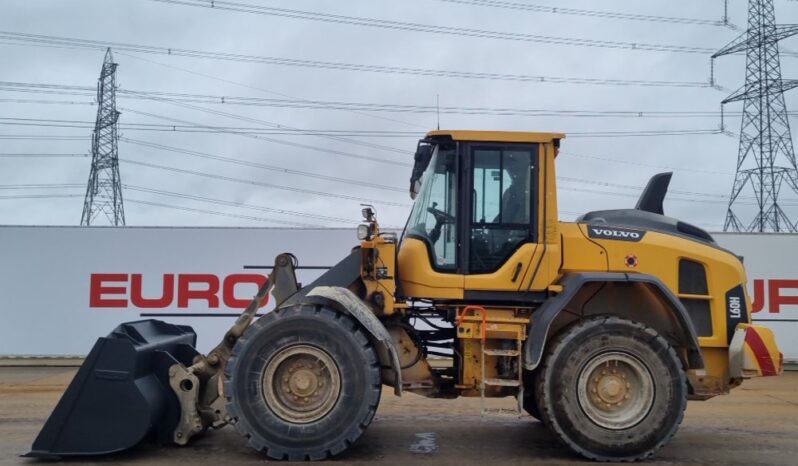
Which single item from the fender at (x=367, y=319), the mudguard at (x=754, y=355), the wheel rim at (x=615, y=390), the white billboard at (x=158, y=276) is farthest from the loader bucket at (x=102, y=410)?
Answer: the white billboard at (x=158, y=276)

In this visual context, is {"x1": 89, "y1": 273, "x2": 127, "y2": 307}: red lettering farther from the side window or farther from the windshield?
the side window

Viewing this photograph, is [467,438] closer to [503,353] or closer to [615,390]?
[503,353]

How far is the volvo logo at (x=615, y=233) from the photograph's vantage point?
6.43m

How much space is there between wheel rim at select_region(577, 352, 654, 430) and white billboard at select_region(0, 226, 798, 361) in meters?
8.95

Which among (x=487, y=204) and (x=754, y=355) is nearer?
(x=754, y=355)

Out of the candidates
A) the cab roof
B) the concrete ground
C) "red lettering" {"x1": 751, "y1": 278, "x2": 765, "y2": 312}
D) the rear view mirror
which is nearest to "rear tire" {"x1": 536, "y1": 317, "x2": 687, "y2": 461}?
the concrete ground

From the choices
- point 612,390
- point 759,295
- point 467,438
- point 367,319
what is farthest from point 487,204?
point 759,295

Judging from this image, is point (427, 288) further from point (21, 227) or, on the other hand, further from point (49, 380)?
point (21, 227)

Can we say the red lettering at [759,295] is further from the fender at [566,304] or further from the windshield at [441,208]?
the windshield at [441,208]

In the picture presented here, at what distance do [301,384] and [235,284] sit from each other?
29.7 feet

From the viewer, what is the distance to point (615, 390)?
596cm

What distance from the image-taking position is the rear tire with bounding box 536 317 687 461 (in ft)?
19.3

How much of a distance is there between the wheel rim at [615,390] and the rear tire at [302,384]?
5.72 feet

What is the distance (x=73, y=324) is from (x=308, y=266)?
485cm
